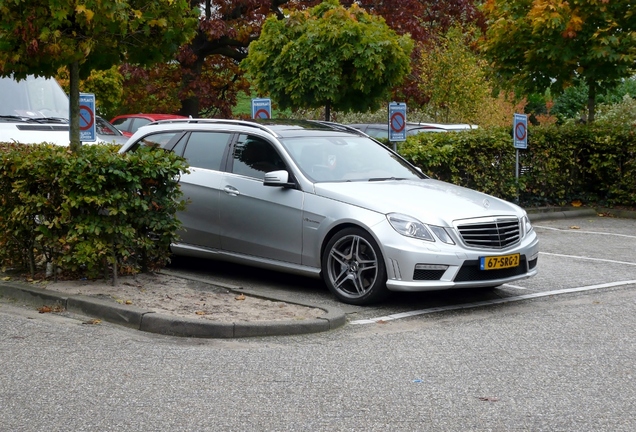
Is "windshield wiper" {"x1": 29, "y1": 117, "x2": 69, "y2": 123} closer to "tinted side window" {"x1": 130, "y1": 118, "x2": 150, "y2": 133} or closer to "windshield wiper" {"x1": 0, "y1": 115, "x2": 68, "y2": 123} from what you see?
"windshield wiper" {"x1": 0, "y1": 115, "x2": 68, "y2": 123}

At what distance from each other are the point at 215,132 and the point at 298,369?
15.4 ft

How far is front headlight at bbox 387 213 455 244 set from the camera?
8797 millimetres

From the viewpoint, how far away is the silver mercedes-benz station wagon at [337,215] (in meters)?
8.83

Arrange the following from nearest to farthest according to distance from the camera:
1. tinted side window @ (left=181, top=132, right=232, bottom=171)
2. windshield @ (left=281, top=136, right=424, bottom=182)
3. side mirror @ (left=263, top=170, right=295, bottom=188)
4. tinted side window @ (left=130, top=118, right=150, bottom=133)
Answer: side mirror @ (left=263, top=170, right=295, bottom=188)
windshield @ (left=281, top=136, right=424, bottom=182)
tinted side window @ (left=181, top=132, right=232, bottom=171)
tinted side window @ (left=130, top=118, right=150, bottom=133)

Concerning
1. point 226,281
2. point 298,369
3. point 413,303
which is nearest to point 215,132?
point 226,281

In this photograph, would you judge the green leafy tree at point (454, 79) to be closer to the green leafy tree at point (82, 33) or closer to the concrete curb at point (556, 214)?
the concrete curb at point (556, 214)

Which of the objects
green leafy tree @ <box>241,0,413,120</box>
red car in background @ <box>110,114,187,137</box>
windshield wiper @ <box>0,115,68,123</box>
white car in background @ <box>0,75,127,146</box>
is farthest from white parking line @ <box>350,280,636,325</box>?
red car in background @ <box>110,114,187,137</box>

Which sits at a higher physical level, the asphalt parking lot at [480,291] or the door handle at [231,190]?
the door handle at [231,190]

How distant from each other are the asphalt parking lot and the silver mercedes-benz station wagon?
0.26 m

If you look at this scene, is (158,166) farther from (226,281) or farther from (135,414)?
(135,414)

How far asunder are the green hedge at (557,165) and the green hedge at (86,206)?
834 cm

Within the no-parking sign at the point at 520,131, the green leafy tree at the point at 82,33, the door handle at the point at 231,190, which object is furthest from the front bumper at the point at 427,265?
the no-parking sign at the point at 520,131

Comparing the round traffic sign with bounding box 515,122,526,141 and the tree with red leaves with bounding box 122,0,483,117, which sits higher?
the tree with red leaves with bounding box 122,0,483,117

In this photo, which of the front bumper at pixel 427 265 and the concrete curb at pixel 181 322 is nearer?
the concrete curb at pixel 181 322
